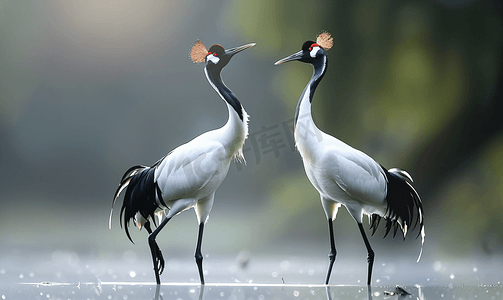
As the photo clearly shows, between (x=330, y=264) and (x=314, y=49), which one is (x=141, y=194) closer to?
(x=330, y=264)

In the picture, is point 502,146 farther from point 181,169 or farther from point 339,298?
point 181,169

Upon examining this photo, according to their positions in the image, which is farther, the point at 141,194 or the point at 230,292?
the point at 141,194

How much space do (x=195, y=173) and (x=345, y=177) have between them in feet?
3.86

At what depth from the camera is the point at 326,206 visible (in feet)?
12.7

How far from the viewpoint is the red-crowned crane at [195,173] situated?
11.8ft

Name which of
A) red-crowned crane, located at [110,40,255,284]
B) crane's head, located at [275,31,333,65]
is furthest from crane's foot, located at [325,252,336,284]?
crane's head, located at [275,31,333,65]

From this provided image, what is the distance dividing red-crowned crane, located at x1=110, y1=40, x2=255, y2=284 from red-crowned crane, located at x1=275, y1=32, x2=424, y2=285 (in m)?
0.53

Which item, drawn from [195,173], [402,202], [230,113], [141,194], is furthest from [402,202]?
[141,194]

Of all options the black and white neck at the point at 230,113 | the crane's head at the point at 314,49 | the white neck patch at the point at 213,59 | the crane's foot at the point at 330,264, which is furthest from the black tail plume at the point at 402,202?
the white neck patch at the point at 213,59

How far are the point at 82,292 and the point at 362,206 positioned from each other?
229cm

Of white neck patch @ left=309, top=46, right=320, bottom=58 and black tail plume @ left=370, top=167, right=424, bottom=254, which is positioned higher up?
white neck patch @ left=309, top=46, right=320, bottom=58

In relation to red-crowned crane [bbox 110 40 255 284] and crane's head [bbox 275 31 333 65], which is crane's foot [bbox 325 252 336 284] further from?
crane's head [bbox 275 31 333 65]

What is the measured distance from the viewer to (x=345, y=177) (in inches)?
140

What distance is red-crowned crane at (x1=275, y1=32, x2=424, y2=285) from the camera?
3572 millimetres
